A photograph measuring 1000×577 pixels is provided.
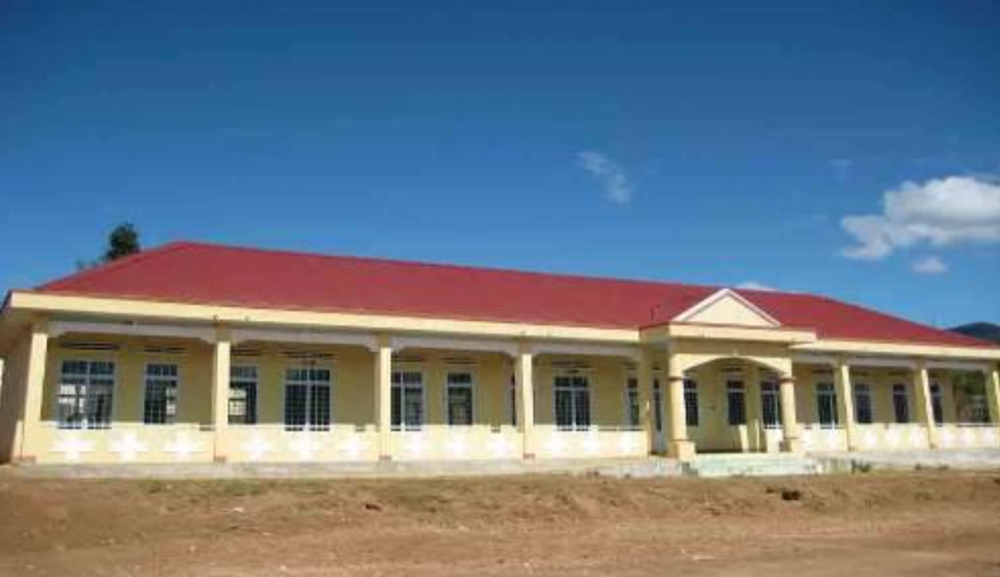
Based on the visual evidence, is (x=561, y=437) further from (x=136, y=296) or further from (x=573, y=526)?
(x=136, y=296)

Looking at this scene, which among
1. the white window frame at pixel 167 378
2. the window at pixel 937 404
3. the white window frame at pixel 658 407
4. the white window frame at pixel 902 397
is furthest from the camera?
the window at pixel 937 404

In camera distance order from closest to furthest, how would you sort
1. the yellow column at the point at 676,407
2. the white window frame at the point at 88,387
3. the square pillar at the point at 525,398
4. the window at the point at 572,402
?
the white window frame at the point at 88,387 < the square pillar at the point at 525,398 < the yellow column at the point at 676,407 < the window at the point at 572,402

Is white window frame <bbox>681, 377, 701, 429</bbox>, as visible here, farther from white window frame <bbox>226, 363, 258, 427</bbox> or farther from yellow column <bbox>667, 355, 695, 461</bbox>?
white window frame <bbox>226, 363, 258, 427</bbox>

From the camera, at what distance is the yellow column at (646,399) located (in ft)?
89.2

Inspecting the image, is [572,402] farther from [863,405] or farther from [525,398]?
[863,405]

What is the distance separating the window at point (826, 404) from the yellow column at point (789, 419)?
3.68 metres

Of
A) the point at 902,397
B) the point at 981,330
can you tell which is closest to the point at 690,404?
the point at 902,397

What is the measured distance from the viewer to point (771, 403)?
101 ft

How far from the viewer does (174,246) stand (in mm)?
26266

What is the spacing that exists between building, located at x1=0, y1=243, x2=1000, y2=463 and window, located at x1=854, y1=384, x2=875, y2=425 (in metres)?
0.08

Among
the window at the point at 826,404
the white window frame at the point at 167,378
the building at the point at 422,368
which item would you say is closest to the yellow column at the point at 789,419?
the building at the point at 422,368

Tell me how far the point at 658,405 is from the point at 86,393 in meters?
15.2

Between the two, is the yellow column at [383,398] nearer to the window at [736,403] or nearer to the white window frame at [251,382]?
the white window frame at [251,382]

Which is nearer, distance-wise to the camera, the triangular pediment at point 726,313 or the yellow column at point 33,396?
the yellow column at point 33,396
